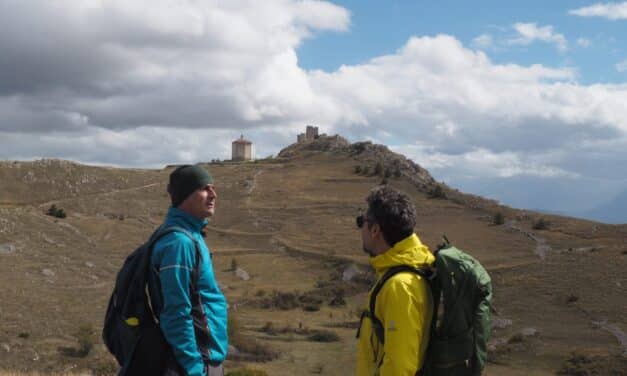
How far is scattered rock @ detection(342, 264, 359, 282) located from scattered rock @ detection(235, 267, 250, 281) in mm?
5059

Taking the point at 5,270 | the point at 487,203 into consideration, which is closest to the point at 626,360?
the point at 5,270

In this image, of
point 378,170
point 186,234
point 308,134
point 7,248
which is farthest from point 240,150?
point 186,234

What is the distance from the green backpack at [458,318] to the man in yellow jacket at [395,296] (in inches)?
2.6

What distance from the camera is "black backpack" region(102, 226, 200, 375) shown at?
12.8ft

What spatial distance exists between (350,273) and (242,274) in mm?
5721

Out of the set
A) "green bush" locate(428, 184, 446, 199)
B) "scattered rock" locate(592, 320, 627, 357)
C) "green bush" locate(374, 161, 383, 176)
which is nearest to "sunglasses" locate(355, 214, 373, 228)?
"scattered rock" locate(592, 320, 627, 357)

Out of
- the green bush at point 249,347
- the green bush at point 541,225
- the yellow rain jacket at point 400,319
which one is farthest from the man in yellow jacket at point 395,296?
the green bush at point 541,225

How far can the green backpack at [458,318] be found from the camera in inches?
130

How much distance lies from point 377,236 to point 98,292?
76.0 feet

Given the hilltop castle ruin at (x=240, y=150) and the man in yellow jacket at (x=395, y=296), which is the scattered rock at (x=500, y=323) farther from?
the hilltop castle ruin at (x=240, y=150)

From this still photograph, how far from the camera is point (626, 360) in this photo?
54.9 feet

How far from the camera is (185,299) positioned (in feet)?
12.8

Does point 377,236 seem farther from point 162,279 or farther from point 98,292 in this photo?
point 98,292

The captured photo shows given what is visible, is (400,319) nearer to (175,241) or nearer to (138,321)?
(175,241)
